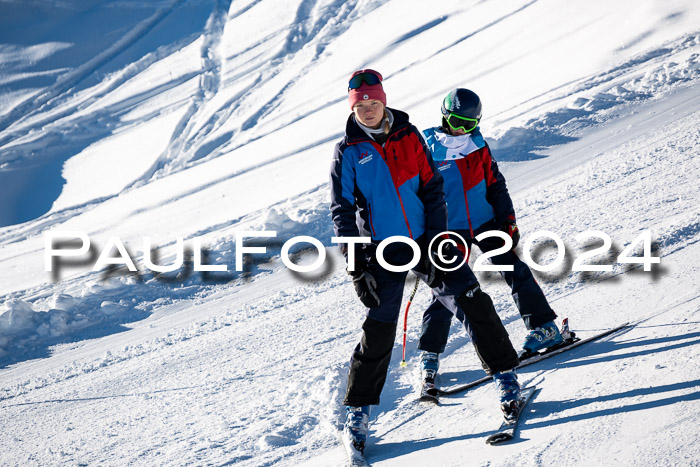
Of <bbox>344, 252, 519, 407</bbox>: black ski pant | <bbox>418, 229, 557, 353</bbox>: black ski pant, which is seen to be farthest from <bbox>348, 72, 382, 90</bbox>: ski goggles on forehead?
<bbox>418, 229, 557, 353</bbox>: black ski pant

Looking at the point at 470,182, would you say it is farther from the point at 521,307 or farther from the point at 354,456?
the point at 354,456

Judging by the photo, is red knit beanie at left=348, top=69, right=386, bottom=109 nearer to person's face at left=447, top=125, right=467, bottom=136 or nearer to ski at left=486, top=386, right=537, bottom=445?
person's face at left=447, top=125, right=467, bottom=136

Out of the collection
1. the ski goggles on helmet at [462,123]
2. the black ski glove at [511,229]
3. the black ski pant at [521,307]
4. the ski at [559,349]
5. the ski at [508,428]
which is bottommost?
the ski at [508,428]

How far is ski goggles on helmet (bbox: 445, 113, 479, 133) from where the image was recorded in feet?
11.1

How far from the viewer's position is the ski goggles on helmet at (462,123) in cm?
338

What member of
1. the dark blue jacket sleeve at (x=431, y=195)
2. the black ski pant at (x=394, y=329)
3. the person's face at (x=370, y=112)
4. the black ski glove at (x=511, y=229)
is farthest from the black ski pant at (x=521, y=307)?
the person's face at (x=370, y=112)

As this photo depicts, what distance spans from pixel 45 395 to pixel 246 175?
7.51m

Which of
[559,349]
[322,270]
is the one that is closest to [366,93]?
[559,349]

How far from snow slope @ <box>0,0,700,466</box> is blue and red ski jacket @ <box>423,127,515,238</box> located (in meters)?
0.90

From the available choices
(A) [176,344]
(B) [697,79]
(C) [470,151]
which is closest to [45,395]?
(A) [176,344]

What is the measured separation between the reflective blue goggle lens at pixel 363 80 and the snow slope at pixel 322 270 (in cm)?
172

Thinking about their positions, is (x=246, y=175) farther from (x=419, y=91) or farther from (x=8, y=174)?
(x=8, y=174)

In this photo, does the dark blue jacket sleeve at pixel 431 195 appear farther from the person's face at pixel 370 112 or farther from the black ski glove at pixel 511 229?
the black ski glove at pixel 511 229

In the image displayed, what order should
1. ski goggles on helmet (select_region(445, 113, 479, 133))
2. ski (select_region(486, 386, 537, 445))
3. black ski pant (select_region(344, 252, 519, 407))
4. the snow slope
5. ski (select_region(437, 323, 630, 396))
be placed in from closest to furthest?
ski (select_region(486, 386, 537, 445))
black ski pant (select_region(344, 252, 519, 407))
the snow slope
ski goggles on helmet (select_region(445, 113, 479, 133))
ski (select_region(437, 323, 630, 396))
